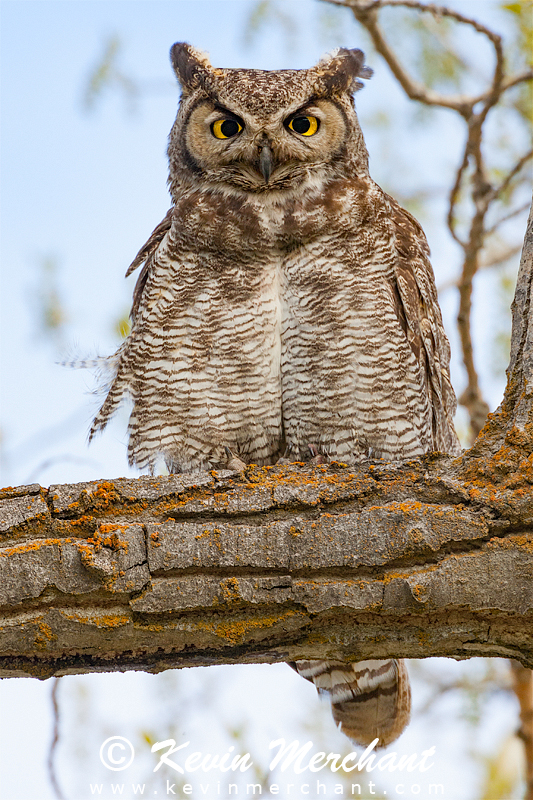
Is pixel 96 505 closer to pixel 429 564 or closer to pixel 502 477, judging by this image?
pixel 429 564

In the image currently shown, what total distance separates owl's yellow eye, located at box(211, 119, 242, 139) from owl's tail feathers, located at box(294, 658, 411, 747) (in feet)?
7.40

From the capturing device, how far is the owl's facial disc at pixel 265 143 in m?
3.30

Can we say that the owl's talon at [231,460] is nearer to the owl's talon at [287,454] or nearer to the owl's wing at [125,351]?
the owl's talon at [287,454]

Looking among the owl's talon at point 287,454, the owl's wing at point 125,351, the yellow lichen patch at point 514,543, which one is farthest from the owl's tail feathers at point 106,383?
the yellow lichen patch at point 514,543

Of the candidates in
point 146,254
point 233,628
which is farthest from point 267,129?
point 233,628

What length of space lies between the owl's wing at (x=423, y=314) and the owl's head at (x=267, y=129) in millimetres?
351

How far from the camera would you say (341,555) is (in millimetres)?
1998

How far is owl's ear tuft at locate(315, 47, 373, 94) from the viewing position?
3.55 m

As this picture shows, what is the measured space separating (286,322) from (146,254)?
816 mm

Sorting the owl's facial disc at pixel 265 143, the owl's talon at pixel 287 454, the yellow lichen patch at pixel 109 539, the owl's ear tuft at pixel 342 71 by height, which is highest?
the owl's ear tuft at pixel 342 71

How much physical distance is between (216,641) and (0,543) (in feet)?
2.03

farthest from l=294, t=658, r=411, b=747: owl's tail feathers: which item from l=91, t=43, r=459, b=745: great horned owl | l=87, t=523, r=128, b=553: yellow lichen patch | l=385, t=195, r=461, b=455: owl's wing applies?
l=87, t=523, r=128, b=553: yellow lichen patch

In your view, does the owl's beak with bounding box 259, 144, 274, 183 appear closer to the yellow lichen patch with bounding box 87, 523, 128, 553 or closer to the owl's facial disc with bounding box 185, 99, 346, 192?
the owl's facial disc with bounding box 185, 99, 346, 192

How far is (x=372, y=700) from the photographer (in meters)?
3.21
